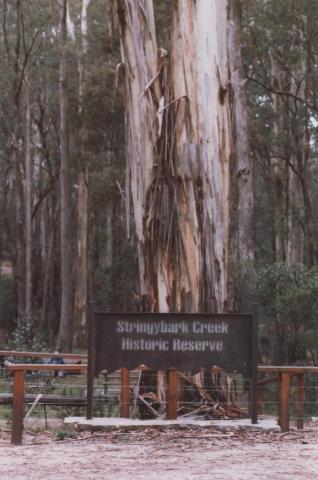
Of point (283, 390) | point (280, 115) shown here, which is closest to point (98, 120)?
point (280, 115)

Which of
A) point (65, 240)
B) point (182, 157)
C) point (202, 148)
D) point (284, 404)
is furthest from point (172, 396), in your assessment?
point (65, 240)

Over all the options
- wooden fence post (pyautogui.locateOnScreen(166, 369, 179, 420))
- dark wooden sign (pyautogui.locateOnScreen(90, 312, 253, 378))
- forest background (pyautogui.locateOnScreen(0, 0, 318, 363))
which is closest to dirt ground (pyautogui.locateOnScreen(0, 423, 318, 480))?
wooden fence post (pyautogui.locateOnScreen(166, 369, 179, 420))

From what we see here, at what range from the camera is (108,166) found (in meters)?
31.8

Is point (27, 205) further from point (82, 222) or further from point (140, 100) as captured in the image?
point (140, 100)

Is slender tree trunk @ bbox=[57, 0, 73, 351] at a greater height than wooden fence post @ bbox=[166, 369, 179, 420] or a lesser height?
greater

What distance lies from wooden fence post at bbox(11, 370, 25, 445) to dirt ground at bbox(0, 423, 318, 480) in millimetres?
142

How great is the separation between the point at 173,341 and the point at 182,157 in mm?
2822

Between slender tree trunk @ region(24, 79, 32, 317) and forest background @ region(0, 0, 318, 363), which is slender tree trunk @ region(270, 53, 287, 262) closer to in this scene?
forest background @ region(0, 0, 318, 363)

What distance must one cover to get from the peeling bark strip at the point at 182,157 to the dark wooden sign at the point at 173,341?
162cm

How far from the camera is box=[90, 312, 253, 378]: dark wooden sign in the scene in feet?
27.4

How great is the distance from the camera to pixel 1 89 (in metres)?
34.2

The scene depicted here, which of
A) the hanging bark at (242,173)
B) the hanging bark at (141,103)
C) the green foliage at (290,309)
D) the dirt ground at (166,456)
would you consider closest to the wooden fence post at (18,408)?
the dirt ground at (166,456)

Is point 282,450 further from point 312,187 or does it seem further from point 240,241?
point 312,187

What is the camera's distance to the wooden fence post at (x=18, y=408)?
8.17m
